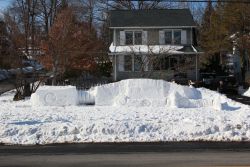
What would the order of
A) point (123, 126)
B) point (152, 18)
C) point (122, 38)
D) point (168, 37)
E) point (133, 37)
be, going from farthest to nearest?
point (152, 18)
point (168, 37)
point (122, 38)
point (133, 37)
point (123, 126)

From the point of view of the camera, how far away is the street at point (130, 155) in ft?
36.8

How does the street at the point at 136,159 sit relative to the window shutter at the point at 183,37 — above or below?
→ below

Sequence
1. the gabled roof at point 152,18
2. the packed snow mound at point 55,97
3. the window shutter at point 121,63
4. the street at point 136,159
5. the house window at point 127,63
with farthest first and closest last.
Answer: the gabled roof at point 152,18, the window shutter at point 121,63, the house window at point 127,63, the packed snow mound at point 55,97, the street at point 136,159

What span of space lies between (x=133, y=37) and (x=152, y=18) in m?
3.29

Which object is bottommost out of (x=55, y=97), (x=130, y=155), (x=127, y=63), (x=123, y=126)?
(x=130, y=155)

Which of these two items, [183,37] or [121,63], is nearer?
[121,63]

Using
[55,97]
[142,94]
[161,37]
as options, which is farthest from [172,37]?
[55,97]

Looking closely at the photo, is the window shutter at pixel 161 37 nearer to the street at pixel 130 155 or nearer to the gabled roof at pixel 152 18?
the gabled roof at pixel 152 18

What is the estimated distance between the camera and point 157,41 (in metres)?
51.4

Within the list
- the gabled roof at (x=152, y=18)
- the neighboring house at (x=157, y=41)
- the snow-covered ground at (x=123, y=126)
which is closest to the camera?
the snow-covered ground at (x=123, y=126)

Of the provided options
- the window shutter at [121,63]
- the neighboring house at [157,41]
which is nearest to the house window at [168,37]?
the neighboring house at [157,41]

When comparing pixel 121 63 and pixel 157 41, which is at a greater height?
pixel 157 41

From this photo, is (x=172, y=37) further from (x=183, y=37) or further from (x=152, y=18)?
(x=152, y=18)

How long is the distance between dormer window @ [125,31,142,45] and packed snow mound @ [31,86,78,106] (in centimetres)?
2387
